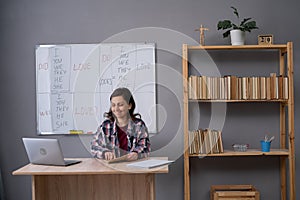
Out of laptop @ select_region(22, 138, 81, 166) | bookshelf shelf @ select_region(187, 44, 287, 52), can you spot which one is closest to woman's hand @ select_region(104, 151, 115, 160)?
laptop @ select_region(22, 138, 81, 166)

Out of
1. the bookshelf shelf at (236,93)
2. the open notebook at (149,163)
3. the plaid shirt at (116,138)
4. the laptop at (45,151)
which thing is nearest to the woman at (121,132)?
the plaid shirt at (116,138)

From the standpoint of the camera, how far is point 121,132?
338 cm

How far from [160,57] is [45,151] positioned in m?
1.49

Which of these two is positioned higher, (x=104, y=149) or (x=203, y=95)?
(x=203, y=95)

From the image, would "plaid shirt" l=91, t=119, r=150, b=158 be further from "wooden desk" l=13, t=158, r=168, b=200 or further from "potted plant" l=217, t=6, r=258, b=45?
"potted plant" l=217, t=6, r=258, b=45

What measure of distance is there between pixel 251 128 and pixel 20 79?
2.23 meters

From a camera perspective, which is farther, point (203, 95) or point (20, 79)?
point (20, 79)

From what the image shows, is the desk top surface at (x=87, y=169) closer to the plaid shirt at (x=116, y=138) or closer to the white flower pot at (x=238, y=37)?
the plaid shirt at (x=116, y=138)

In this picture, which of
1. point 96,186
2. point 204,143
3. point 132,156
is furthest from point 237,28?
Result: point 96,186

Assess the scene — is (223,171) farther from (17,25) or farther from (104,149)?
(17,25)

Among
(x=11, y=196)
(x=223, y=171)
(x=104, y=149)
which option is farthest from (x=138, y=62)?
(x=11, y=196)

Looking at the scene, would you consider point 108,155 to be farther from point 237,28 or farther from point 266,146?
point 237,28

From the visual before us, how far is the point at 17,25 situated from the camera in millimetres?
3980

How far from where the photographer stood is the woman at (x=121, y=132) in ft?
10.8
